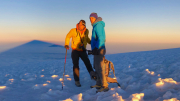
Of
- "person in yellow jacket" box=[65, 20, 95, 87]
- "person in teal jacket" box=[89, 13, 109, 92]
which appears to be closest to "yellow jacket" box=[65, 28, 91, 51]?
"person in yellow jacket" box=[65, 20, 95, 87]

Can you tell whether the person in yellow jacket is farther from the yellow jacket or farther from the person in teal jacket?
the person in teal jacket

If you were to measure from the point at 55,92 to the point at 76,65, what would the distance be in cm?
118

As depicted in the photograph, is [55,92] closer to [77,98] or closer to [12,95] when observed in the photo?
[77,98]

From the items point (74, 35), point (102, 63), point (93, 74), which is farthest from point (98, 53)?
point (74, 35)

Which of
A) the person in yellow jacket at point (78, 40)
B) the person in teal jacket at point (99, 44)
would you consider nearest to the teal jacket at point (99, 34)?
the person in teal jacket at point (99, 44)

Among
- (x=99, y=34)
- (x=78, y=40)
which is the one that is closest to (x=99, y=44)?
(x=99, y=34)

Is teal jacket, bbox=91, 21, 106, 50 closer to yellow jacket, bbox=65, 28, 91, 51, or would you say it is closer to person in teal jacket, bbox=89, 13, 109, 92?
person in teal jacket, bbox=89, 13, 109, 92

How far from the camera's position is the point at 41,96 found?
10.0 feet

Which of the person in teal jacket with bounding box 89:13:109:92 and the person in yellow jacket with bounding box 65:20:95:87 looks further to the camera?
the person in yellow jacket with bounding box 65:20:95:87

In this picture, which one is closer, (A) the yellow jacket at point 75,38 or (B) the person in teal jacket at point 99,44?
(B) the person in teal jacket at point 99,44

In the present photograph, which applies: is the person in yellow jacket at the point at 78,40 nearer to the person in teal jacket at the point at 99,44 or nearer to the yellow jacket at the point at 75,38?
the yellow jacket at the point at 75,38

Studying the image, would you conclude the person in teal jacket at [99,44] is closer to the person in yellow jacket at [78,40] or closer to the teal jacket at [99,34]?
the teal jacket at [99,34]

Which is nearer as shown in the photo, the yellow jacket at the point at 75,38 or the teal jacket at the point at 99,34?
the teal jacket at the point at 99,34

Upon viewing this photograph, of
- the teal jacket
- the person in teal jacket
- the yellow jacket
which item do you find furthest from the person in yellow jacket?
the teal jacket
